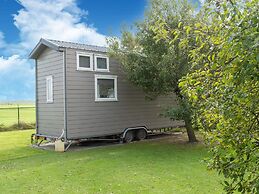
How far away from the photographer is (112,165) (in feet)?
22.7

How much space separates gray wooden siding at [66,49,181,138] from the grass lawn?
1100mm

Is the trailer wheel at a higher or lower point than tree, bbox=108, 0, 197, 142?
lower

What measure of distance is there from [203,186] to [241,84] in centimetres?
367

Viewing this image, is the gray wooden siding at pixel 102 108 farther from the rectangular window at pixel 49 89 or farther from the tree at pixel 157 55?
the tree at pixel 157 55

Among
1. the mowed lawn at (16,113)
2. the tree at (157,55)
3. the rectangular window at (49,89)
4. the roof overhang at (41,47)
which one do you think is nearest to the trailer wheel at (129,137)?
the tree at (157,55)

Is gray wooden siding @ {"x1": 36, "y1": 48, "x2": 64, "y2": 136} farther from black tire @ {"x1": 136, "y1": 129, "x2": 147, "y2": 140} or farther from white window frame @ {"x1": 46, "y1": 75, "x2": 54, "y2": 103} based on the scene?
black tire @ {"x1": 136, "y1": 129, "x2": 147, "y2": 140}

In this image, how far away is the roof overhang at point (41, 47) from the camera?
991cm

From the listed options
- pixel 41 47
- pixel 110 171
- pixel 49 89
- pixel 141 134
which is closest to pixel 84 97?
pixel 49 89

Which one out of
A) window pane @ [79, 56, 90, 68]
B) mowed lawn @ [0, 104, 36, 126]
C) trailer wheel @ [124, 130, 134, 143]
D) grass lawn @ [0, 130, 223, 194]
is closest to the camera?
grass lawn @ [0, 130, 223, 194]

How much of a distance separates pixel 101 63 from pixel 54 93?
199cm

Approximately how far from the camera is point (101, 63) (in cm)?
1070

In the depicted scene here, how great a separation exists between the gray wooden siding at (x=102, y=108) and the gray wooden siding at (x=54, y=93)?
400 mm


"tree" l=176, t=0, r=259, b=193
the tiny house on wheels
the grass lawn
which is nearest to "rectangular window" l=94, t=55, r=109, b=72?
the tiny house on wheels

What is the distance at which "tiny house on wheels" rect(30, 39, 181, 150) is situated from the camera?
Result: 984 centimetres
